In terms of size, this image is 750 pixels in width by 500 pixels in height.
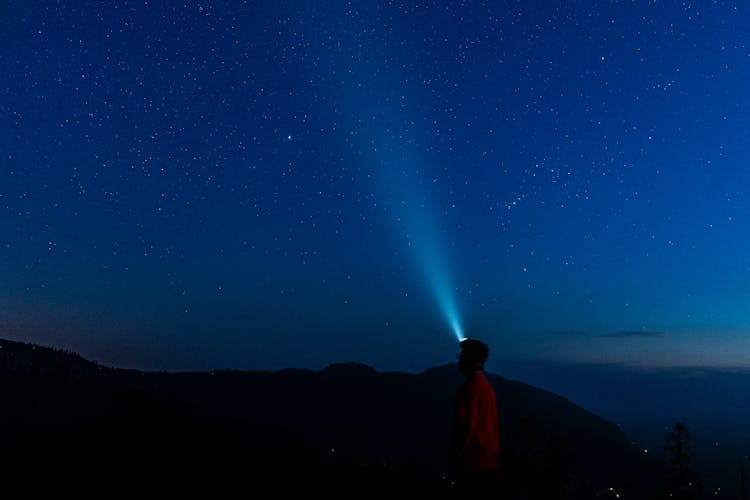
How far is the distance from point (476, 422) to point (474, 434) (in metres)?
0.09

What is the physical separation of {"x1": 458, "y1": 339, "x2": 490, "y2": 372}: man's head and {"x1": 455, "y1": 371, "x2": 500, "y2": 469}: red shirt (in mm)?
75

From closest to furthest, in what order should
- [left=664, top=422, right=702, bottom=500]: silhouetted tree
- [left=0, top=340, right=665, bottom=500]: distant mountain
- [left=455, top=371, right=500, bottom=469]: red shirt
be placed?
1. [left=455, top=371, right=500, bottom=469]: red shirt
2. [left=0, top=340, right=665, bottom=500]: distant mountain
3. [left=664, top=422, right=702, bottom=500]: silhouetted tree

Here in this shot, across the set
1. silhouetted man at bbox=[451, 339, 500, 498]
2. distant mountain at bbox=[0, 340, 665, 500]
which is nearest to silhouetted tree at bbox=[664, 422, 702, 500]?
distant mountain at bbox=[0, 340, 665, 500]

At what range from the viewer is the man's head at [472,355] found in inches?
183

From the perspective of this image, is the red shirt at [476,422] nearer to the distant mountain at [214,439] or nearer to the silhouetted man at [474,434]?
the silhouetted man at [474,434]

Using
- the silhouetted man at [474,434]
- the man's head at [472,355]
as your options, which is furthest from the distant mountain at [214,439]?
the man's head at [472,355]

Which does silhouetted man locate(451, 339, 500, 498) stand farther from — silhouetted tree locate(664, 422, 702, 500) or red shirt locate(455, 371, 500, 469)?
silhouetted tree locate(664, 422, 702, 500)

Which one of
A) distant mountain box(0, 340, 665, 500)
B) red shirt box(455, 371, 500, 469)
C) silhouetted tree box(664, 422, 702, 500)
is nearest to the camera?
red shirt box(455, 371, 500, 469)

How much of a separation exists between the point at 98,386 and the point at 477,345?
2443 inches

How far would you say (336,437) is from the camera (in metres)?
128

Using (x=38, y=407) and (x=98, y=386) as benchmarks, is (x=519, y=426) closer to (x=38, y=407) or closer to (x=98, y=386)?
(x=38, y=407)

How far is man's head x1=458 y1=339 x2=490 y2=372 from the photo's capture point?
4652mm

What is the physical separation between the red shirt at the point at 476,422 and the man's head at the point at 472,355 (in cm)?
7

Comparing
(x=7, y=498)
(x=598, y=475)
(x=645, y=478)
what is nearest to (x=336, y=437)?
(x=598, y=475)
